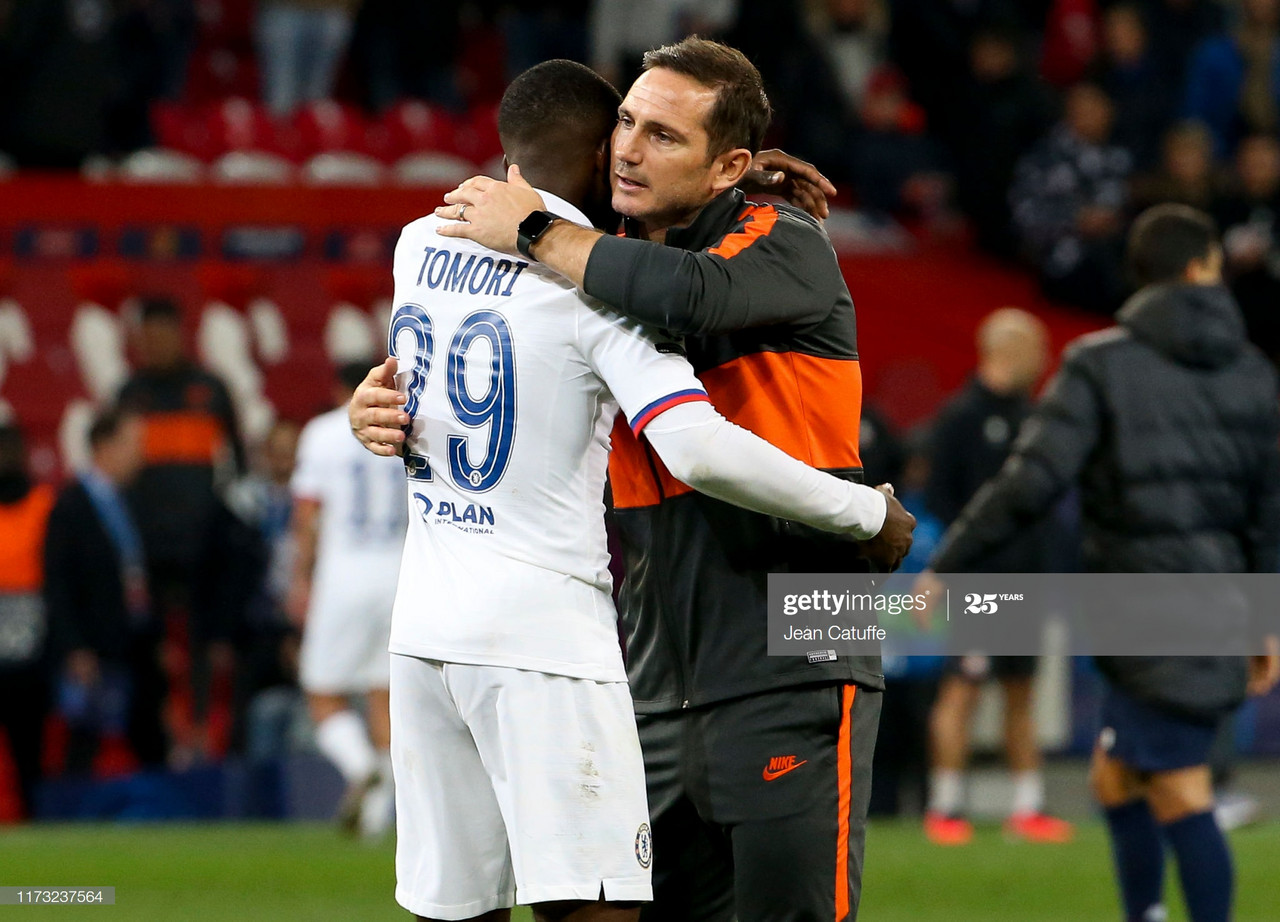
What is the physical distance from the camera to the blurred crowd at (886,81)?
40.7ft

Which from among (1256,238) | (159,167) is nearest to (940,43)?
(1256,238)

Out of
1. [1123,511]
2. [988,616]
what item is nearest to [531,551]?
[988,616]

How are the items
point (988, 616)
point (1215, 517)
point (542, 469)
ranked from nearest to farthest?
point (542, 469) → point (988, 616) → point (1215, 517)

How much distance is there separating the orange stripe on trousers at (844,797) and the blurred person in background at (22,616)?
6.46m

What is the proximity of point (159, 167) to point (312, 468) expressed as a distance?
5.09m

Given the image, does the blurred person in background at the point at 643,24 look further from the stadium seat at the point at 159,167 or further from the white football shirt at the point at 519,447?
the white football shirt at the point at 519,447

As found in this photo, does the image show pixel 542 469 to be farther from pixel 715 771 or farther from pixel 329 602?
pixel 329 602

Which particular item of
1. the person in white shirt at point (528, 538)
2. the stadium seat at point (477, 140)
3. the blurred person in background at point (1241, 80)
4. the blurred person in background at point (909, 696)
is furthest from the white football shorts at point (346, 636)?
the blurred person in background at point (1241, 80)

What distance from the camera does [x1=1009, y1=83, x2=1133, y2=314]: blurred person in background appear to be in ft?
40.5

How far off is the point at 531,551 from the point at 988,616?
1.98 metres

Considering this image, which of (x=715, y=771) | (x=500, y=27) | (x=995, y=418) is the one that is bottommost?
(x=715, y=771)

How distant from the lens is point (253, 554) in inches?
375

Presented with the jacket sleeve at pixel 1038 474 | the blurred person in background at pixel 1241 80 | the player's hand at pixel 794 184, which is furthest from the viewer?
the blurred person in background at pixel 1241 80

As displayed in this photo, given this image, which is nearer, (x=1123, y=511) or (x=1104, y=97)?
(x=1123, y=511)
